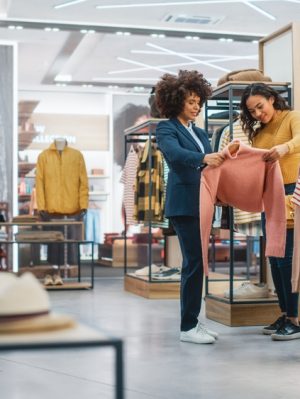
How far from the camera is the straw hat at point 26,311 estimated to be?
1292 mm

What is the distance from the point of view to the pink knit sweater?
4.17 m

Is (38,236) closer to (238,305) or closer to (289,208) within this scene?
(238,305)

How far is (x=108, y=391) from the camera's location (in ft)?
10.3

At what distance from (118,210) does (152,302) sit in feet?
23.6

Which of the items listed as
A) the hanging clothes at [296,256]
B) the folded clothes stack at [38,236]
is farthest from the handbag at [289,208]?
the folded clothes stack at [38,236]

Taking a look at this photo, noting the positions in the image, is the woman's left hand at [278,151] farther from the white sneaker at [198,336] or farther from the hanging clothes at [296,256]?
the white sneaker at [198,336]

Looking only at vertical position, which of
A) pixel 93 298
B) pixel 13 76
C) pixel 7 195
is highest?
pixel 13 76

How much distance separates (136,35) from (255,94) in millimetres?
5368

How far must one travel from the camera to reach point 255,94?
14.5 feet

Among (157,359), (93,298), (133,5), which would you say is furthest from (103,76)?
(157,359)

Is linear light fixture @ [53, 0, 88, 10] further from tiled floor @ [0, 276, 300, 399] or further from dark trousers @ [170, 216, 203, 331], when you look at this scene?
dark trousers @ [170, 216, 203, 331]

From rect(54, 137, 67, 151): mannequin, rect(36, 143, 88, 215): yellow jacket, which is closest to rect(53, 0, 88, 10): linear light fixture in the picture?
rect(54, 137, 67, 151): mannequin

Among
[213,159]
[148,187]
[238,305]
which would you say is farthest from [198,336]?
[148,187]

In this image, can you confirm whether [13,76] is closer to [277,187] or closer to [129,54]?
[129,54]
